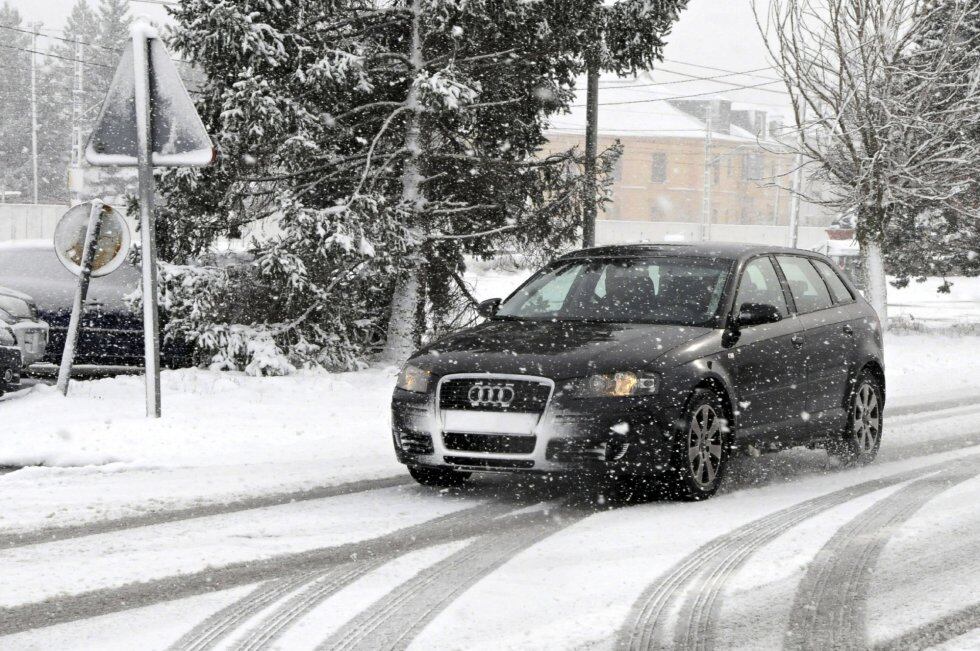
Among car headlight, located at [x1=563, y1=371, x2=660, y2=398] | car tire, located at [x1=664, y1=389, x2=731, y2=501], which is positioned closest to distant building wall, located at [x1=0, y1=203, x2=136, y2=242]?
car tire, located at [x1=664, y1=389, x2=731, y2=501]

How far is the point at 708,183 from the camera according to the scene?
63062 mm

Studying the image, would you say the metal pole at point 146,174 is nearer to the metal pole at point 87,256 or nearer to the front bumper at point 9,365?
the metal pole at point 87,256

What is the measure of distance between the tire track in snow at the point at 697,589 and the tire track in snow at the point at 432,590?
74 centimetres

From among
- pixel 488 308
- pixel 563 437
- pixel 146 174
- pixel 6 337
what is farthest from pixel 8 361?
pixel 563 437

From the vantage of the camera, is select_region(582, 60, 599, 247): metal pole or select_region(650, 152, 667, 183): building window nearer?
select_region(582, 60, 599, 247): metal pole

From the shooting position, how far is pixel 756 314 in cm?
773

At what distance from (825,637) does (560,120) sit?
74610mm

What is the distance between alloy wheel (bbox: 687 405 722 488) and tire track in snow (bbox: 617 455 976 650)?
20.3 inches

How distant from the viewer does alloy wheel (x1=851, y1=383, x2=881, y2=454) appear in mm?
9062

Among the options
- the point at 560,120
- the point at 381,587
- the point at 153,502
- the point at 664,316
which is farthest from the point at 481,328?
the point at 560,120

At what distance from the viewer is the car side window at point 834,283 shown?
9297 millimetres

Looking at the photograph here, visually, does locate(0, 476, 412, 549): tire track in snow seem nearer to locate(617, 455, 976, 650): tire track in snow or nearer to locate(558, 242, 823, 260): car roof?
locate(558, 242, 823, 260): car roof

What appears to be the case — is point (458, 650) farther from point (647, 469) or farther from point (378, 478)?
point (378, 478)

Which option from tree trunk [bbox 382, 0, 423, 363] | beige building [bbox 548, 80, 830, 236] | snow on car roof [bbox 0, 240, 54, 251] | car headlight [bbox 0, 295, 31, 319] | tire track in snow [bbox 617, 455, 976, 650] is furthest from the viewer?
A: beige building [bbox 548, 80, 830, 236]
